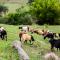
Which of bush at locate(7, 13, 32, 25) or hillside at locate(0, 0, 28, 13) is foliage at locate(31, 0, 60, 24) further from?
hillside at locate(0, 0, 28, 13)

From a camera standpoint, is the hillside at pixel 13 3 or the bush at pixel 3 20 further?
the hillside at pixel 13 3

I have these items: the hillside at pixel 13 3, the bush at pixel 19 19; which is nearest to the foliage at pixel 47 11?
the bush at pixel 19 19

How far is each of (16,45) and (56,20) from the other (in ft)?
90.6

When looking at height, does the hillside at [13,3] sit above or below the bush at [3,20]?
below

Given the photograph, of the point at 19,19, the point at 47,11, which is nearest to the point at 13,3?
the point at 47,11

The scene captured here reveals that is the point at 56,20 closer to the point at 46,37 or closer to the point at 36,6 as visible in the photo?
the point at 36,6

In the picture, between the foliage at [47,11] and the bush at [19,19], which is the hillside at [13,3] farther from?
the bush at [19,19]

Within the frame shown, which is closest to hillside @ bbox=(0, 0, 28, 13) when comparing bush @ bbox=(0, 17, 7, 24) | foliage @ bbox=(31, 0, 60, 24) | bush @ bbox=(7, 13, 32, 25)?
foliage @ bbox=(31, 0, 60, 24)

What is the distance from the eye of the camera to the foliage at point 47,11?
41.1m

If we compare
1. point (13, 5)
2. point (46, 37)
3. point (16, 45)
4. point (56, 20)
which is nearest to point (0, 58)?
point (16, 45)

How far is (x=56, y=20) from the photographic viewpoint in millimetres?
41625

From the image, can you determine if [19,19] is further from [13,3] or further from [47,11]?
[13,3]

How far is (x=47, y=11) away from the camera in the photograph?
41.4m

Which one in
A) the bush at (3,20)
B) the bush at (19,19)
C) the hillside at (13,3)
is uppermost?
the bush at (19,19)
